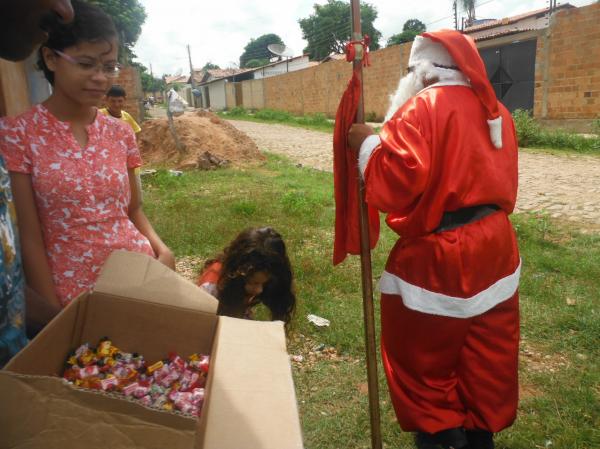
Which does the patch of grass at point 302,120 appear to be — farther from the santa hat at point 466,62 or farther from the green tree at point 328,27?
the green tree at point 328,27

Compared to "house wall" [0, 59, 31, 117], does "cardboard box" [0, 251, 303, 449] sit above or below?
below

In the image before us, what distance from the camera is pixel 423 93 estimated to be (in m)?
1.98

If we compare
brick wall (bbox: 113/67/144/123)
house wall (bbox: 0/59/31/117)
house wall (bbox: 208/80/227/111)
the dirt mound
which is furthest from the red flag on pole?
house wall (bbox: 208/80/227/111)

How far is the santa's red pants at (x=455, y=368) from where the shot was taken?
2086mm

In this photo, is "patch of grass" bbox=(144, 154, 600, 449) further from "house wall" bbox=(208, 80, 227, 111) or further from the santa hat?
"house wall" bbox=(208, 80, 227, 111)

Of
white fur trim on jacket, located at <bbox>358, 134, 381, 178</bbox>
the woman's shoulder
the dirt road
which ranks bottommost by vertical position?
the dirt road

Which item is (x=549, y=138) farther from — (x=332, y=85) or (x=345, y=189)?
(x=332, y=85)

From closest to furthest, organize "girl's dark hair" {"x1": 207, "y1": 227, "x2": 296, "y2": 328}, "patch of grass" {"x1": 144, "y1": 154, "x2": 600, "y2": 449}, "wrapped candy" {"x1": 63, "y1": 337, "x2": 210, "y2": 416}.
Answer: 1. "wrapped candy" {"x1": 63, "y1": 337, "x2": 210, "y2": 416}
2. "patch of grass" {"x1": 144, "y1": 154, "x2": 600, "y2": 449}
3. "girl's dark hair" {"x1": 207, "y1": 227, "x2": 296, "y2": 328}

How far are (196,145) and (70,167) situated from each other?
31.6 feet

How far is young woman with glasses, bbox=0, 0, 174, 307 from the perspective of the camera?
1548 millimetres

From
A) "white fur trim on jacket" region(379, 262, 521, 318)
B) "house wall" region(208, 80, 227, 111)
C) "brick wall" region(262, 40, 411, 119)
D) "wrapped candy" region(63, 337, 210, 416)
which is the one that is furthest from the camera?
"house wall" region(208, 80, 227, 111)

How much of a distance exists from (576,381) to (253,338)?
7.43 ft

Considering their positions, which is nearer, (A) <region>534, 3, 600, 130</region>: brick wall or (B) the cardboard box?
(B) the cardboard box

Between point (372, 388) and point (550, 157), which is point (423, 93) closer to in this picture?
point (372, 388)
